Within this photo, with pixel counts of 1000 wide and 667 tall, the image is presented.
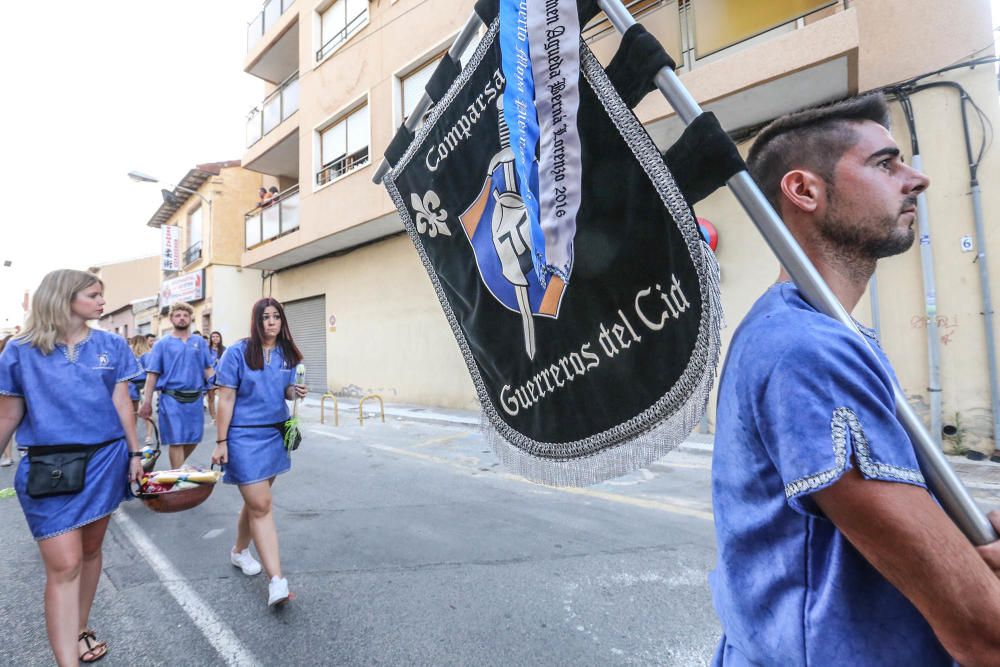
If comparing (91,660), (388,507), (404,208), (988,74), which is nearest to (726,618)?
(404,208)

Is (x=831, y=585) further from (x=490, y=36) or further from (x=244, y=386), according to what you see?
(x=244, y=386)

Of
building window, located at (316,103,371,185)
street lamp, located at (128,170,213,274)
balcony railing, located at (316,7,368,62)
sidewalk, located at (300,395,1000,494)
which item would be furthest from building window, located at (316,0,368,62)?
sidewalk, located at (300,395,1000,494)

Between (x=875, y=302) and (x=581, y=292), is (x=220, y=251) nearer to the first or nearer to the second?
(x=875, y=302)

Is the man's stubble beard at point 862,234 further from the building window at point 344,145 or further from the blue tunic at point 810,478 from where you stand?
the building window at point 344,145

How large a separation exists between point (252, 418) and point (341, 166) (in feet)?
41.0

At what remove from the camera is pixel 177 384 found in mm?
5285

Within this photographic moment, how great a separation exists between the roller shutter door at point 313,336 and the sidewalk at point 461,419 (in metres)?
0.76

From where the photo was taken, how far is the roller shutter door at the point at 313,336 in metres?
16.5

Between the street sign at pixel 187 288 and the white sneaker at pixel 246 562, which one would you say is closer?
the white sneaker at pixel 246 562

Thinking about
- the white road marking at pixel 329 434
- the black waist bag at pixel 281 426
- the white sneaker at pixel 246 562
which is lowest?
the white road marking at pixel 329 434

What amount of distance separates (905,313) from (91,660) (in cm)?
863

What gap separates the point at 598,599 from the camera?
3029mm

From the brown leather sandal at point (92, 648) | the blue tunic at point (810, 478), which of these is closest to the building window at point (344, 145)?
the brown leather sandal at point (92, 648)

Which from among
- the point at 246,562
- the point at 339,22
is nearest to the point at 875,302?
the point at 246,562
